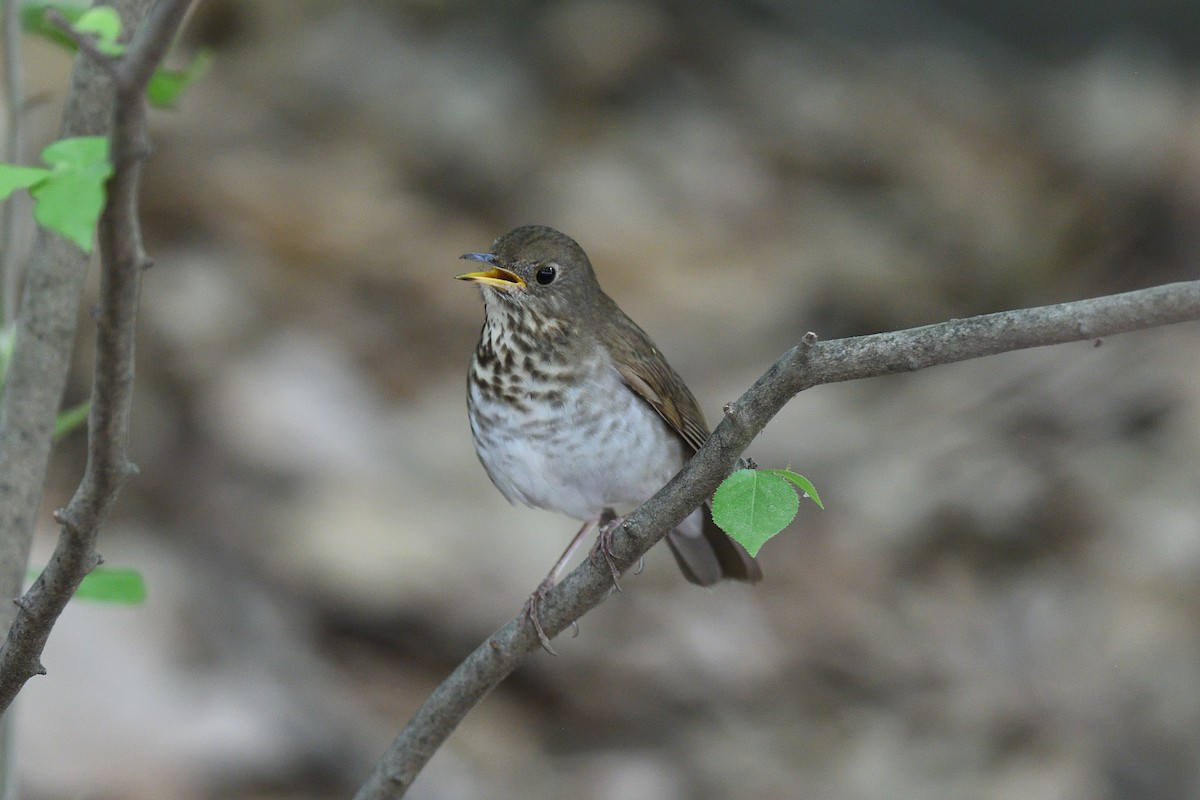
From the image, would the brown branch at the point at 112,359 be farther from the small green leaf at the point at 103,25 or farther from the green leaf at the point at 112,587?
the green leaf at the point at 112,587

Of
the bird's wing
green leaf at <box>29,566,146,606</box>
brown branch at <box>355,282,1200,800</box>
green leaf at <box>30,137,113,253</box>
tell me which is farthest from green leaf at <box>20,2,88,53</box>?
the bird's wing

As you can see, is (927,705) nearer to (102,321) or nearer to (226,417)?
(226,417)

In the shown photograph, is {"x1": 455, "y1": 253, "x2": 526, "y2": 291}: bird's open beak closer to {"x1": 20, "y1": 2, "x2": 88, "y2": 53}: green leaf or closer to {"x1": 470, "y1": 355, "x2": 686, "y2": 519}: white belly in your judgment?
{"x1": 470, "y1": 355, "x2": 686, "y2": 519}: white belly

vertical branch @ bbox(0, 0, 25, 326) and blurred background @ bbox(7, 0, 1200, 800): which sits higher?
blurred background @ bbox(7, 0, 1200, 800)

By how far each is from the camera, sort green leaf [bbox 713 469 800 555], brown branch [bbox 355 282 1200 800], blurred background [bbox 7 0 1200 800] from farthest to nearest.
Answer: blurred background [bbox 7 0 1200 800] → green leaf [bbox 713 469 800 555] → brown branch [bbox 355 282 1200 800]

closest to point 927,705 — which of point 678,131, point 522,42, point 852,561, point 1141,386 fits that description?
point 852,561

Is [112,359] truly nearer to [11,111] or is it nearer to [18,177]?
[18,177]
